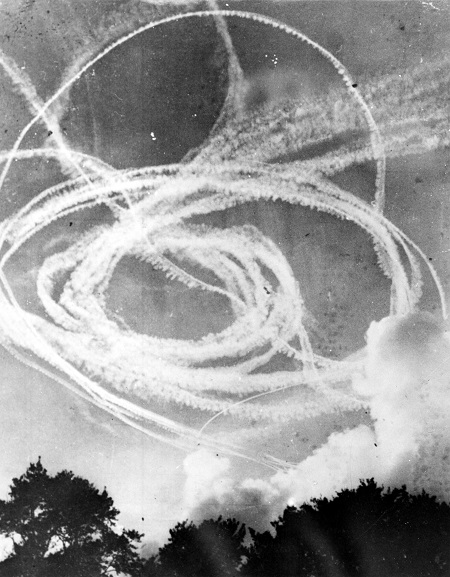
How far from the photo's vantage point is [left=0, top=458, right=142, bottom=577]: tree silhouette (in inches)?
149

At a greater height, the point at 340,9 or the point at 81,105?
the point at 340,9

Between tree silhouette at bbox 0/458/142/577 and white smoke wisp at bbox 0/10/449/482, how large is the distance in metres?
0.75

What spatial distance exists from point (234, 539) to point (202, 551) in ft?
0.92

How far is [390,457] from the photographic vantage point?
3887mm

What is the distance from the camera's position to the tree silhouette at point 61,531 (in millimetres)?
3775

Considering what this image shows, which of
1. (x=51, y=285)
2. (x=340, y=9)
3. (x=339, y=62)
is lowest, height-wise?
(x=51, y=285)

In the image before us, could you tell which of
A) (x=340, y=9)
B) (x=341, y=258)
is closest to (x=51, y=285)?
(x=341, y=258)

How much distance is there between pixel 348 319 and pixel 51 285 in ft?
8.30

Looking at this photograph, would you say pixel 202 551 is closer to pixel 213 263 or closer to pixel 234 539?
pixel 234 539

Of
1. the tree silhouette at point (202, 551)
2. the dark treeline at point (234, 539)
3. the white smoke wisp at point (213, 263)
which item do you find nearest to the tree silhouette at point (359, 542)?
the dark treeline at point (234, 539)

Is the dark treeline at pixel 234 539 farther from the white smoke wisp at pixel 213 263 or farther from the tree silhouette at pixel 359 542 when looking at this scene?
the white smoke wisp at pixel 213 263

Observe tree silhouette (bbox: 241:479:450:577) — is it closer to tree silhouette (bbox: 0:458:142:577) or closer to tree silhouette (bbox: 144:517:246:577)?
tree silhouette (bbox: 144:517:246:577)

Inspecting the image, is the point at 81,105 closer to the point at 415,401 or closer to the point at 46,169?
the point at 46,169

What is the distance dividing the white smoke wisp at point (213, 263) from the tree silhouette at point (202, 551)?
0.42m
